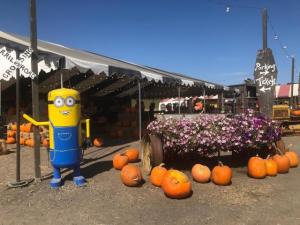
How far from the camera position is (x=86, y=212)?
15.6ft

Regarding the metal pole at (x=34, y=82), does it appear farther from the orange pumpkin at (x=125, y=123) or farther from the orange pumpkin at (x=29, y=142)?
the orange pumpkin at (x=125, y=123)

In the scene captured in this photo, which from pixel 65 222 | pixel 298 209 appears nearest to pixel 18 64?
pixel 65 222

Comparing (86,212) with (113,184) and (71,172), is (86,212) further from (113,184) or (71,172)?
(71,172)

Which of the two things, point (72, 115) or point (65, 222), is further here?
point (72, 115)

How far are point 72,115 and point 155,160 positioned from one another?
169 cm

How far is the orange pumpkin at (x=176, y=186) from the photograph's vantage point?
5297 mm

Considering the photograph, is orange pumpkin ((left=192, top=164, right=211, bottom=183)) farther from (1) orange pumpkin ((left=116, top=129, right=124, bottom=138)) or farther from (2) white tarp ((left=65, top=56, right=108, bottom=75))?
(1) orange pumpkin ((left=116, top=129, right=124, bottom=138))

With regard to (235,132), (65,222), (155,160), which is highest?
(235,132)

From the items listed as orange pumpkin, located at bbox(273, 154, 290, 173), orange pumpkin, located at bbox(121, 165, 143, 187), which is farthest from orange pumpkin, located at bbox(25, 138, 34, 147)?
orange pumpkin, located at bbox(273, 154, 290, 173)

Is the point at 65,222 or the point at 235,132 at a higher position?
the point at 235,132

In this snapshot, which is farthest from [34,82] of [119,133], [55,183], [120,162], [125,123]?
[125,123]

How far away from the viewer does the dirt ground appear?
14.8 feet

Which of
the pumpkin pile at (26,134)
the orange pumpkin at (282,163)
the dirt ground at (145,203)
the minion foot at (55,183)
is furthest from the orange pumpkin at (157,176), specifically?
the pumpkin pile at (26,134)

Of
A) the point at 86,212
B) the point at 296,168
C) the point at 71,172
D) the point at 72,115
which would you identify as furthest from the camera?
the point at 296,168
